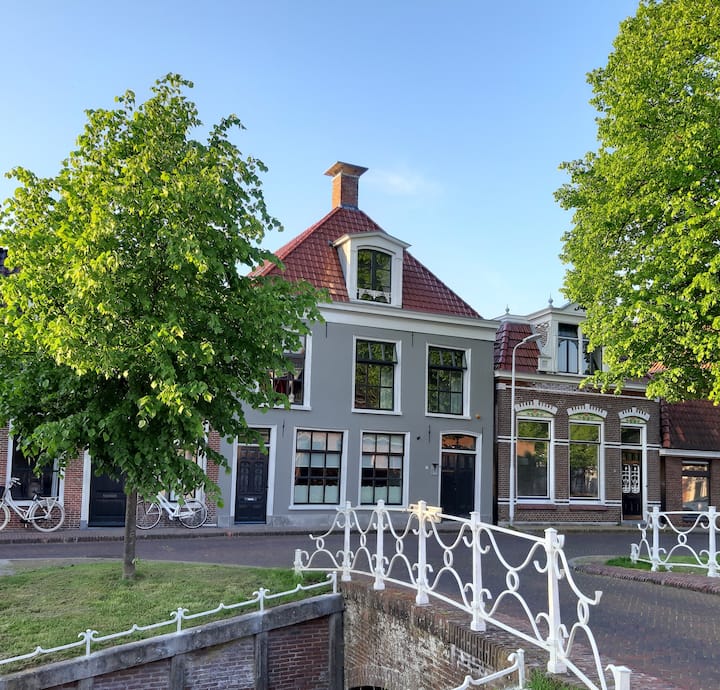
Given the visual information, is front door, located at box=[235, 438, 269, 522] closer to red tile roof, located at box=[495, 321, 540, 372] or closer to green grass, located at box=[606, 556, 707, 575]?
red tile roof, located at box=[495, 321, 540, 372]

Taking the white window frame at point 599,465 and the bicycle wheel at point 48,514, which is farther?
the white window frame at point 599,465

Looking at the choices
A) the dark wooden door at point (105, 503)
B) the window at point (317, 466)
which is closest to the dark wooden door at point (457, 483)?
the window at point (317, 466)

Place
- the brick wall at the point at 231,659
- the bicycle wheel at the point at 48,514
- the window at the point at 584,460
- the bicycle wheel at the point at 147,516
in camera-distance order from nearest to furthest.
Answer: the brick wall at the point at 231,659
the bicycle wheel at the point at 48,514
the bicycle wheel at the point at 147,516
the window at the point at 584,460

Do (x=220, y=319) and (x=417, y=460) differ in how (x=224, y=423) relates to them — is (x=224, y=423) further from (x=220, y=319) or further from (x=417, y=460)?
(x=417, y=460)

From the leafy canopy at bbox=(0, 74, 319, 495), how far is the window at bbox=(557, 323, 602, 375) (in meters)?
15.8

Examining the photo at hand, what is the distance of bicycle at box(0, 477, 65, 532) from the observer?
679 inches

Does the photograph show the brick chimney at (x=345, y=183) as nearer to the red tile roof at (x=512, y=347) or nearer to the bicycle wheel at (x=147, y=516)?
the red tile roof at (x=512, y=347)

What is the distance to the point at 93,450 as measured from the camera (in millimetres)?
9594

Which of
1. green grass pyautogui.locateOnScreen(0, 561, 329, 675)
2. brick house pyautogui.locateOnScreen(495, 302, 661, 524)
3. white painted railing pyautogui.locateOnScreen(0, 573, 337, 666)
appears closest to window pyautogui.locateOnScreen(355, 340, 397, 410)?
brick house pyautogui.locateOnScreen(495, 302, 661, 524)

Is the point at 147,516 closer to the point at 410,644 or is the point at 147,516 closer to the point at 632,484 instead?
the point at 410,644

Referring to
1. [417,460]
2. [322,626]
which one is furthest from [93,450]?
[417,460]

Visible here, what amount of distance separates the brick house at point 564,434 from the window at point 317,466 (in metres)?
5.27

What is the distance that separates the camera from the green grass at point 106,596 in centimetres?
769

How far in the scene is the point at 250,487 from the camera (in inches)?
787
